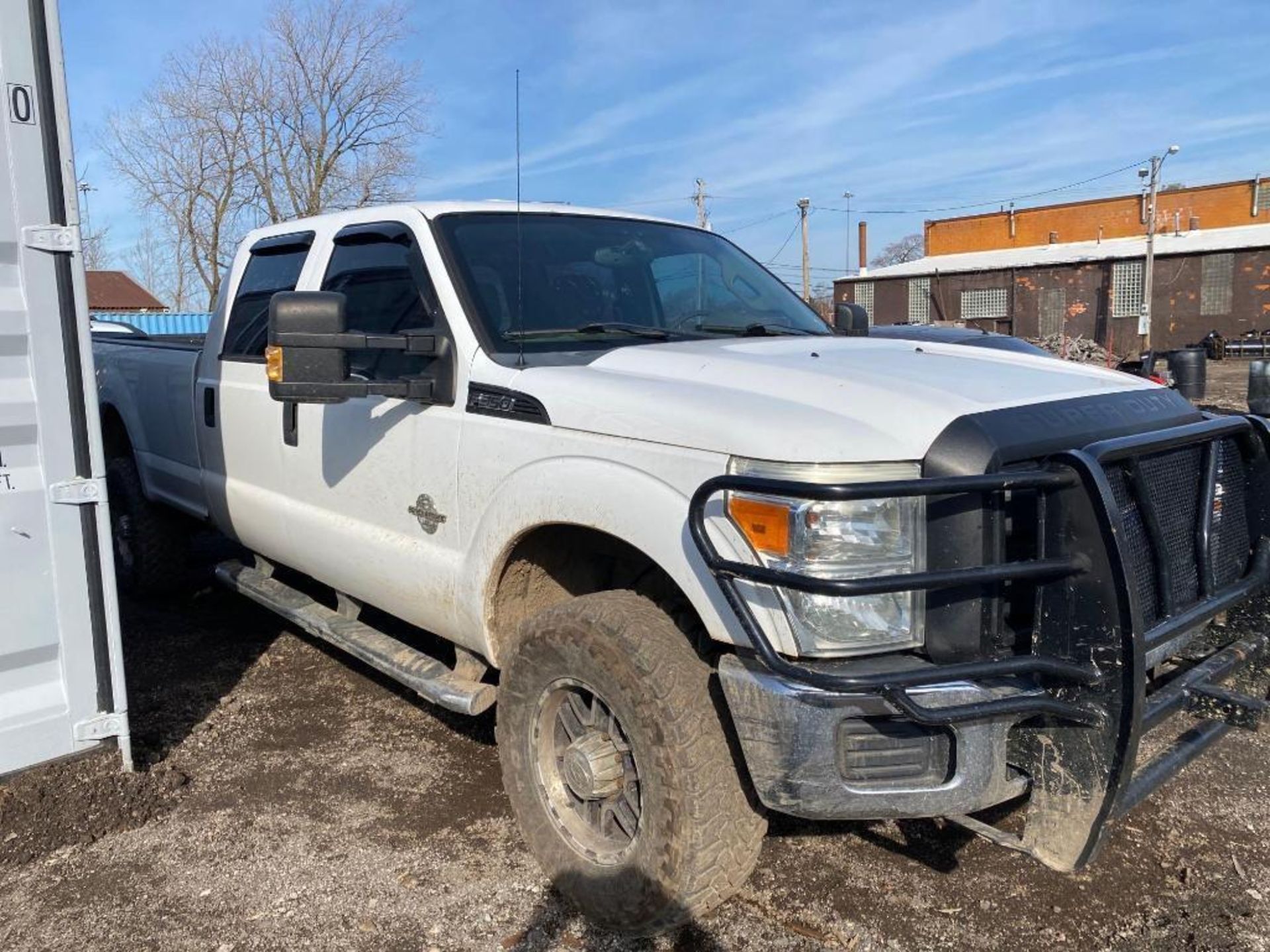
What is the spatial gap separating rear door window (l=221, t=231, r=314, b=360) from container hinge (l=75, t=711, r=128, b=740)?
1.67 m

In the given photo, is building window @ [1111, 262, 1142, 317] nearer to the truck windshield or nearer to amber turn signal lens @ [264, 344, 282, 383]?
the truck windshield

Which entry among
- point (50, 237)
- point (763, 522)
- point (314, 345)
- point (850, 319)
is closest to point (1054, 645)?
point (763, 522)

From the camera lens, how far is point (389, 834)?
3469 millimetres

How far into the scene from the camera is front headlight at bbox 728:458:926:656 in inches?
92.0

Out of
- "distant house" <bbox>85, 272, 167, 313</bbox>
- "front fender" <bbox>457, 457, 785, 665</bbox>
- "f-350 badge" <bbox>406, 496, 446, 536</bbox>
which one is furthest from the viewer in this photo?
"distant house" <bbox>85, 272, 167, 313</bbox>

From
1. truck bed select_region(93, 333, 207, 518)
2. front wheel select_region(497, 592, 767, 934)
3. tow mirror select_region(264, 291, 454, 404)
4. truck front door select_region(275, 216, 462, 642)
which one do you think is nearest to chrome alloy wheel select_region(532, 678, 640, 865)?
front wheel select_region(497, 592, 767, 934)

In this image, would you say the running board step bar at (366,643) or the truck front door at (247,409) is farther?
the truck front door at (247,409)

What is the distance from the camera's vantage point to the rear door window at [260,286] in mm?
4570

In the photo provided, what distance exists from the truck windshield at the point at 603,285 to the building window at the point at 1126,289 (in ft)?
127

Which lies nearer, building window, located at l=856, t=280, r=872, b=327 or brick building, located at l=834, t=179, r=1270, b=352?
brick building, located at l=834, t=179, r=1270, b=352

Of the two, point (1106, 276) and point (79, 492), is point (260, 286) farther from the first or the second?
point (1106, 276)

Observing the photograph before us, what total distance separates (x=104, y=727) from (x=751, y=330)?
9.05 ft

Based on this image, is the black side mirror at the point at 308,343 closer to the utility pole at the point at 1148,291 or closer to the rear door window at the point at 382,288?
the rear door window at the point at 382,288

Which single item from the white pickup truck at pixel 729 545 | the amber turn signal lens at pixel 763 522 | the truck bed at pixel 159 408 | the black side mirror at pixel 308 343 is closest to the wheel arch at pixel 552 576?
the white pickup truck at pixel 729 545
